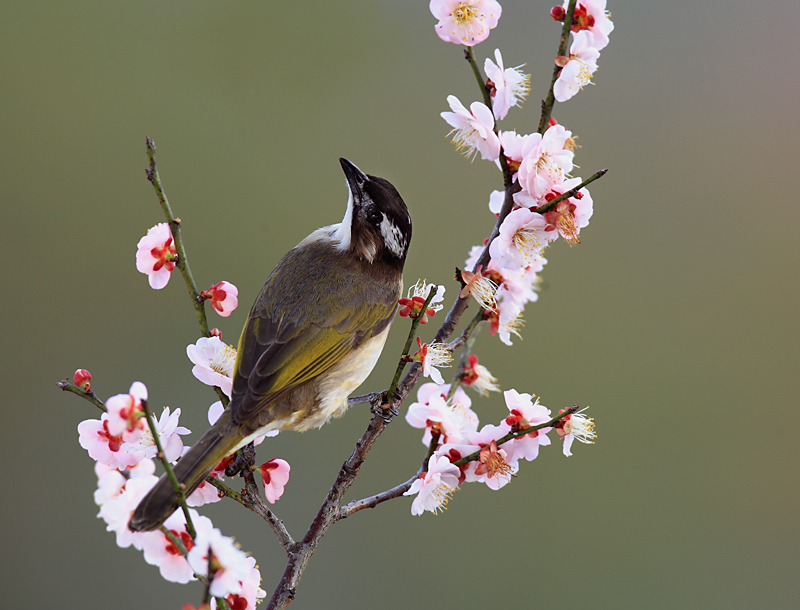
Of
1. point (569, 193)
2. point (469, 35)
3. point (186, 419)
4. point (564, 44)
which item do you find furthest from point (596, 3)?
point (186, 419)

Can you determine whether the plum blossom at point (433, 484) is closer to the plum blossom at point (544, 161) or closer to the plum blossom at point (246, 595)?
the plum blossom at point (246, 595)

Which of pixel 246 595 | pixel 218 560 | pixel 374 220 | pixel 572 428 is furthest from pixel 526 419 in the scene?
pixel 374 220

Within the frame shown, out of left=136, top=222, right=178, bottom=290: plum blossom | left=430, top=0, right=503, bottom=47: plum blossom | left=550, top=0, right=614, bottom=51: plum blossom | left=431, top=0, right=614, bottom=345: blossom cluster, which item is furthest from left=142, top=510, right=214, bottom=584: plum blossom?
left=550, top=0, right=614, bottom=51: plum blossom

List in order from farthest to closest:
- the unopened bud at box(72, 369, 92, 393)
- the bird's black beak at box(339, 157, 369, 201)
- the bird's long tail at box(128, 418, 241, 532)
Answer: the bird's black beak at box(339, 157, 369, 201) → the unopened bud at box(72, 369, 92, 393) → the bird's long tail at box(128, 418, 241, 532)

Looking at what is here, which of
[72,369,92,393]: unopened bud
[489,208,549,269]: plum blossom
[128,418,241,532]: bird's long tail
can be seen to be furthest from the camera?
[489,208,549,269]: plum blossom

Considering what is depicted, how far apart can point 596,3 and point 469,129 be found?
389 mm

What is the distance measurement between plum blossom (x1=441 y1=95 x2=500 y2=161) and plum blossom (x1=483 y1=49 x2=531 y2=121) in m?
0.05

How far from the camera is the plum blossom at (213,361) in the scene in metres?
1.53

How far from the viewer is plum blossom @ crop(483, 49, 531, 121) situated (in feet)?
4.97

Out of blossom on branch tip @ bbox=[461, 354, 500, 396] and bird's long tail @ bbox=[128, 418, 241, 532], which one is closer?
bird's long tail @ bbox=[128, 418, 241, 532]

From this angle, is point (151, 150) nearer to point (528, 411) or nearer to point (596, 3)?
point (528, 411)

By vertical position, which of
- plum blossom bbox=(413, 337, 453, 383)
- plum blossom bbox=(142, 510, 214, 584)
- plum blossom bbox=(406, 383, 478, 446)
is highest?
plum blossom bbox=(413, 337, 453, 383)

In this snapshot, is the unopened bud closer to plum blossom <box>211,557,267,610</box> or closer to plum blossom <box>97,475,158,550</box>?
plum blossom <box>97,475,158,550</box>

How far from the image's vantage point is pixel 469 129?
5.02ft
